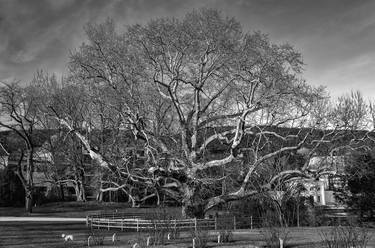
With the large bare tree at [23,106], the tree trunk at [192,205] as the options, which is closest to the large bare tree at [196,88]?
the tree trunk at [192,205]

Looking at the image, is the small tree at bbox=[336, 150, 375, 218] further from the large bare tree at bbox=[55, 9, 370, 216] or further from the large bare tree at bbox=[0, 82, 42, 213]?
the large bare tree at bbox=[0, 82, 42, 213]

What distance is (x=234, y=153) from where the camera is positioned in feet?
94.5

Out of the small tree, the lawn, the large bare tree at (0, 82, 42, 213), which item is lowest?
the lawn

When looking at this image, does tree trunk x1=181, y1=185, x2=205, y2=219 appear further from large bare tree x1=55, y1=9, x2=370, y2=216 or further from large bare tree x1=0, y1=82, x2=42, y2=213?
large bare tree x1=0, y1=82, x2=42, y2=213

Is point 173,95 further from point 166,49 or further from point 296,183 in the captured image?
point 296,183

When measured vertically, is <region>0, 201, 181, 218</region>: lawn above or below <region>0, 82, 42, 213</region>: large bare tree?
below

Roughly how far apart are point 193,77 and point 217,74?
A: 1.88 metres

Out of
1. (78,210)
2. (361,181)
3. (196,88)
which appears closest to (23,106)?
(78,210)

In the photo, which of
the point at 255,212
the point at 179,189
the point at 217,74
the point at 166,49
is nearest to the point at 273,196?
the point at 255,212

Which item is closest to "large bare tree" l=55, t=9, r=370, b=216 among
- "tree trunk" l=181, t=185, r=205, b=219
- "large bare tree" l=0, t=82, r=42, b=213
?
"tree trunk" l=181, t=185, r=205, b=219

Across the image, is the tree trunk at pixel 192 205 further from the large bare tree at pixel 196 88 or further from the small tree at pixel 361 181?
the small tree at pixel 361 181

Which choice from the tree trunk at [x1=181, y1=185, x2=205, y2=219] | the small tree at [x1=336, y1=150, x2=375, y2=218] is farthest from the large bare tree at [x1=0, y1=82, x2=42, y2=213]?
the small tree at [x1=336, y1=150, x2=375, y2=218]

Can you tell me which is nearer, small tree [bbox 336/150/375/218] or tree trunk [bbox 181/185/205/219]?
tree trunk [bbox 181/185/205/219]

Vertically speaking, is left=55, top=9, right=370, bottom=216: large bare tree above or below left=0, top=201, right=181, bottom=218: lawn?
above
